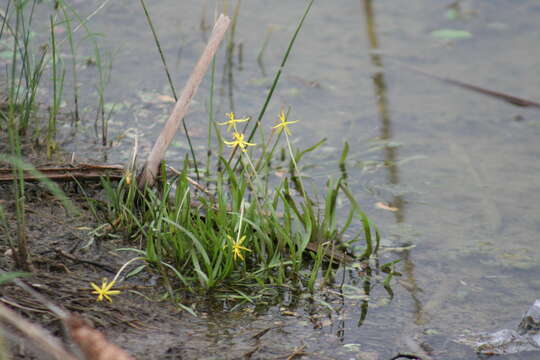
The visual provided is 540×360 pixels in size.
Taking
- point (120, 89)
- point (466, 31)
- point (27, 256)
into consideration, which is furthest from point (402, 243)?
point (466, 31)

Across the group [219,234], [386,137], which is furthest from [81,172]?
[386,137]

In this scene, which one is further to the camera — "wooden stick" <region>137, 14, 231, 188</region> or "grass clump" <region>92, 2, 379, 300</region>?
"wooden stick" <region>137, 14, 231, 188</region>

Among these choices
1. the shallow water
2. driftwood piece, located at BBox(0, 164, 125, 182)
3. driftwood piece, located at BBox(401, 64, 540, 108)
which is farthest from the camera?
driftwood piece, located at BBox(401, 64, 540, 108)

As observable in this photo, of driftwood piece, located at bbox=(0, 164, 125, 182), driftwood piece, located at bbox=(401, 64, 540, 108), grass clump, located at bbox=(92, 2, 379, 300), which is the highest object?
driftwood piece, located at bbox=(401, 64, 540, 108)

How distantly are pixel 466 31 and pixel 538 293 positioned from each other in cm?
316

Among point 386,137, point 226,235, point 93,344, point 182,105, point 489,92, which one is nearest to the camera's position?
point 93,344

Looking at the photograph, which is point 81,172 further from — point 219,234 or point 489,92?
point 489,92

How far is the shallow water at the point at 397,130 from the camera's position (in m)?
2.71

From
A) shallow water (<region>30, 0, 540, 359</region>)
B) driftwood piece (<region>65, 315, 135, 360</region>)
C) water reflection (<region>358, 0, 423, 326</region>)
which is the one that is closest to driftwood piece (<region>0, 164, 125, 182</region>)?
shallow water (<region>30, 0, 540, 359</region>)

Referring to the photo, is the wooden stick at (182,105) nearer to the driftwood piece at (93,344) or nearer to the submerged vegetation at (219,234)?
the submerged vegetation at (219,234)

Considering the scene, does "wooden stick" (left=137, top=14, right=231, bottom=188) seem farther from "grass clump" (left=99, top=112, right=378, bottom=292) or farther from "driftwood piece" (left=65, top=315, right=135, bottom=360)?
"driftwood piece" (left=65, top=315, right=135, bottom=360)

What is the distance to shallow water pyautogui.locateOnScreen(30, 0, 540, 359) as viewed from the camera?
8.87ft

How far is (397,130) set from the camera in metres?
4.40

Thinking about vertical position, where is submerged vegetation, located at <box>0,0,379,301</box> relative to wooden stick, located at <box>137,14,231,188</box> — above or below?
below
